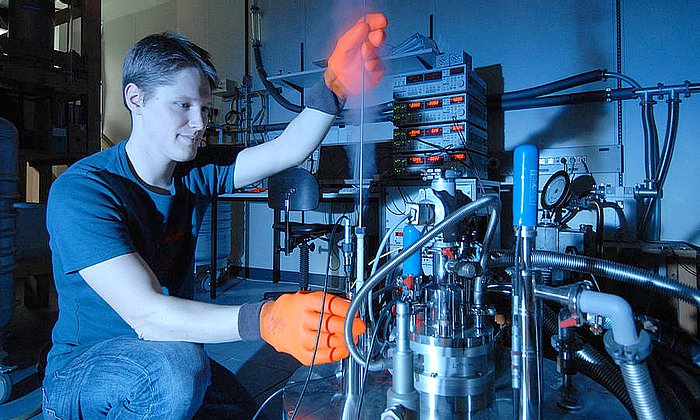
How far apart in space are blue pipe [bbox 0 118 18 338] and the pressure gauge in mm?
2027

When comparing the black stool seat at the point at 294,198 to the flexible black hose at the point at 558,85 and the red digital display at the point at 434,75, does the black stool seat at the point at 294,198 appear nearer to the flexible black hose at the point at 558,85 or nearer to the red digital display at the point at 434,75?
the red digital display at the point at 434,75

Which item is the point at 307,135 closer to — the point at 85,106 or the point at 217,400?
the point at 217,400

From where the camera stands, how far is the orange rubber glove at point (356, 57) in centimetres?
102

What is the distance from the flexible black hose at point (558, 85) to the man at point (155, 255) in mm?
1877

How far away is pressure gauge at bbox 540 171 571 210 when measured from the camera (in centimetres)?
172

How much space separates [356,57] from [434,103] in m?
1.46

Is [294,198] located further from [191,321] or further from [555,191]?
[191,321]

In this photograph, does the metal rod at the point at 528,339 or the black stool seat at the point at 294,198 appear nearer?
the metal rod at the point at 528,339

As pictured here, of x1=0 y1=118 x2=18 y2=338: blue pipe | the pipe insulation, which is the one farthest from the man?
x1=0 y1=118 x2=18 y2=338: blue pipe

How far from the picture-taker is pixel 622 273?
686 millimetres

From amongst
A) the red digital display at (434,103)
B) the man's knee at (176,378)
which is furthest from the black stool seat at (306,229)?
the man's knee at (176,378)

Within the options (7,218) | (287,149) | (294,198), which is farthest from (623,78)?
(7,218)

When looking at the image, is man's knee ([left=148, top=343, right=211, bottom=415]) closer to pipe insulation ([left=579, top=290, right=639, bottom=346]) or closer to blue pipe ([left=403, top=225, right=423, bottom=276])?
blue pipe ([left=403, top=225, right=423, bottom=276])

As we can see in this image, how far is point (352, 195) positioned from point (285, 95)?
139 centimetres
